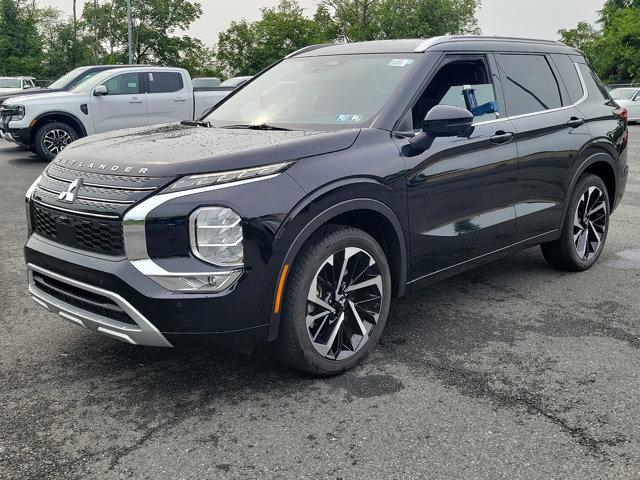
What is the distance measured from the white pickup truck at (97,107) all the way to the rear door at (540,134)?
928 centimetres

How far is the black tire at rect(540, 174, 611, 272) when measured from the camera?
5.33 meters

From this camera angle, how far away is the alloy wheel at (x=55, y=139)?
1326cm

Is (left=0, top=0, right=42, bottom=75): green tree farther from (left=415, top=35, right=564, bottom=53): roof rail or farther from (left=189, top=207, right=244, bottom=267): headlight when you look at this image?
(left=189, top=207, right=244, bottom=267): headlight

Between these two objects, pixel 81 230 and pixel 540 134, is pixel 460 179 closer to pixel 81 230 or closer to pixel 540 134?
pixel 540 134

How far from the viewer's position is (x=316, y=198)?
335 centimetres

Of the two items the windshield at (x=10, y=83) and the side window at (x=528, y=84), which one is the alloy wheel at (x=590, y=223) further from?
the windshield at (x=10, y=83)

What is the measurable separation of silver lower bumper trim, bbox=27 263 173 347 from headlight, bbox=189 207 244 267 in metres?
0.39

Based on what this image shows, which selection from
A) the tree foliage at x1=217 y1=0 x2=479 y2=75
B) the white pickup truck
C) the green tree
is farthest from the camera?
the tree foliage at x1=217 y1=0 x2=479 y2=75

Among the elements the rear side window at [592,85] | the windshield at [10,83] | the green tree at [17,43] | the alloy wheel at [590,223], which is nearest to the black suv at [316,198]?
the alloy wheel at [590,223]

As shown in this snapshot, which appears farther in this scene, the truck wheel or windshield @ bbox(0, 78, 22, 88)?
windshield @ bbox(0, 78, 22, 88)

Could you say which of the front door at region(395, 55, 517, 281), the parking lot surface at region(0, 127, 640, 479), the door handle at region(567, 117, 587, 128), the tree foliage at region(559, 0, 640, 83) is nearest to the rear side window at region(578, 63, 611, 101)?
the door handle at region(567, 117, 587, 128)

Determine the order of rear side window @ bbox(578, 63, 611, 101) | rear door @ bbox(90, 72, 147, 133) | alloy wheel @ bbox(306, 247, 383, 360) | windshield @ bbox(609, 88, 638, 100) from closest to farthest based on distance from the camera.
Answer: alloy wheel @ bbox(306, 247, 383, 360) < rear side window @ bbox(578, 63, 611, 101) < rear door @ bbox(90, 72, 147, 133) < windshield @ bbox(609, 88, 638, 100)

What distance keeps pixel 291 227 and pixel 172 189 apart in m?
0.57

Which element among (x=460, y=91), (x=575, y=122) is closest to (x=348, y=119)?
(x=460, y=91)
